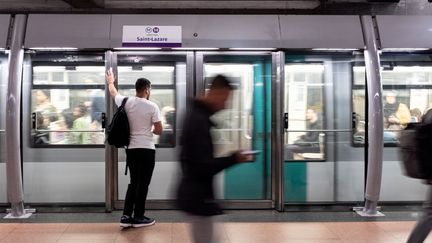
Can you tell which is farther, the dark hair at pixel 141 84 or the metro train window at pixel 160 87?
the metro train window at pixel 160 87

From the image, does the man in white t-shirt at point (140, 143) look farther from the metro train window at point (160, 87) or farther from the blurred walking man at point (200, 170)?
the blurred walking man at point (200, 170)

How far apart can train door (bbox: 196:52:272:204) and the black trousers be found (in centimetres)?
150

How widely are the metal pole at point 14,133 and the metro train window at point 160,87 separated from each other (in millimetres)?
1266

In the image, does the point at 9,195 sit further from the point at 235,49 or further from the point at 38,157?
the point at 235,49

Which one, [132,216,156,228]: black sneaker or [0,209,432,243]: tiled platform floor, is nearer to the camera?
[0,209,432,243]: tiled platform floor

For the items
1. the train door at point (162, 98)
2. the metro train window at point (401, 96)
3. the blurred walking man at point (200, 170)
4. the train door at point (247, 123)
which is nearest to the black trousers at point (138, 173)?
the train door at point (162, 98)

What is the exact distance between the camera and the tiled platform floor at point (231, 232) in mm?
5086

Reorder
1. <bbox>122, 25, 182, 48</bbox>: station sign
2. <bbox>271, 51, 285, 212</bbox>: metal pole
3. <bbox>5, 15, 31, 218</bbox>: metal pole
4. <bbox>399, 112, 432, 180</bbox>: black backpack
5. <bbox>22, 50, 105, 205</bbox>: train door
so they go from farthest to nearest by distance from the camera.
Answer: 1. <bbox>22, 50, 105, 205</bbox>: train door
2. <bbox>271, 51, 285, 212</bbox>: metal pole
3. <bbox>122, 25, 182, 48</bbox>: station sign
4. <bbox>5, 15, 31, 218</bbox>: metal pole
5. <bbox>399, 112, 432, 180</bbox>: black backpack

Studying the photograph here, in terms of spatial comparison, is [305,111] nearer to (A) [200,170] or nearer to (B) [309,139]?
(B) [309,139]

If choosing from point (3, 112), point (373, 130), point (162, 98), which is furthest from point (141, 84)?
point (373, 130)

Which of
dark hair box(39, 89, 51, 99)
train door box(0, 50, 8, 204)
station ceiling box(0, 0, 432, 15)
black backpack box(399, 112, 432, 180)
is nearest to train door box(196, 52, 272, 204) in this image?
station ceiling box(0, 0, 432, 15)

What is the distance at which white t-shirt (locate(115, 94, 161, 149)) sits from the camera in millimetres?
5363

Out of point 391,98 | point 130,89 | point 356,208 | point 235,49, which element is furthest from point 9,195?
point 391,98

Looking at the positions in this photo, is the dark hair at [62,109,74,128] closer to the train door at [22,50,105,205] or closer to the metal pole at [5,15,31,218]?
the train door at [22,50,105,205]
